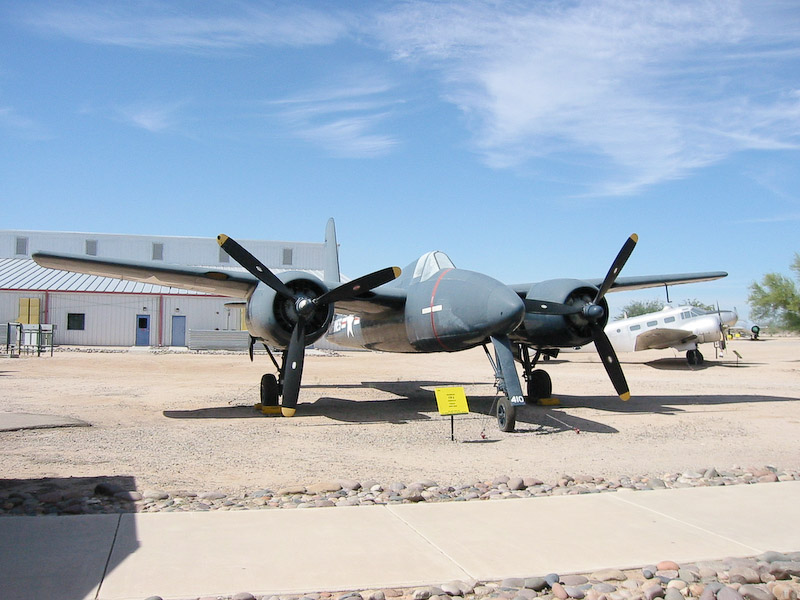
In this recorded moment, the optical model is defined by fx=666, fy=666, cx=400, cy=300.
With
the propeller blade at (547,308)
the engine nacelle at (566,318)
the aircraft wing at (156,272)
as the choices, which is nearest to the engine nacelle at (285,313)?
the aircraft wing at (156,272)

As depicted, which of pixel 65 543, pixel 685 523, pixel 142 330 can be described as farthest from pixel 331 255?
pixel 142 330

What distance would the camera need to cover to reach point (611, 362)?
44.0 ft

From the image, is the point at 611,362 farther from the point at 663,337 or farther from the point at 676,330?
the point at 663,337

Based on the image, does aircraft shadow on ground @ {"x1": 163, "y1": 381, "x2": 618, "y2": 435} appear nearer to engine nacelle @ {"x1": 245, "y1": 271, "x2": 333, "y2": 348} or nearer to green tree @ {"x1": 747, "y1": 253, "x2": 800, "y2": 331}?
engine nacelle @ {"x1": 245, "y1": 271, "x2": 333, "y2": 348}

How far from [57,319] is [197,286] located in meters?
30.3

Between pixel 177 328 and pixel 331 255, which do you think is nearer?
pixel 331 255

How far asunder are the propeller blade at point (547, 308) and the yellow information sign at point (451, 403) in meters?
3.05

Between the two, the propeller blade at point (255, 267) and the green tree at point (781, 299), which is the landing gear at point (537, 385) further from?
the green tree at point (781, 299)

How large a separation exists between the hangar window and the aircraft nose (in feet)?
116

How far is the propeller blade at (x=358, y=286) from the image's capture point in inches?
484

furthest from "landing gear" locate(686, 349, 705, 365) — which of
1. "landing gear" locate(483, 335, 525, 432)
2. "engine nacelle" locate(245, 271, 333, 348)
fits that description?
"engine nacelle" locate(245, 271, 333, 348)

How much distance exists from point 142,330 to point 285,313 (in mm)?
31303

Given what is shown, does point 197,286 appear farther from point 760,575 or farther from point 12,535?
point 760,575

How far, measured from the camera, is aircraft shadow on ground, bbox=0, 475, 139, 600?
396 cm
